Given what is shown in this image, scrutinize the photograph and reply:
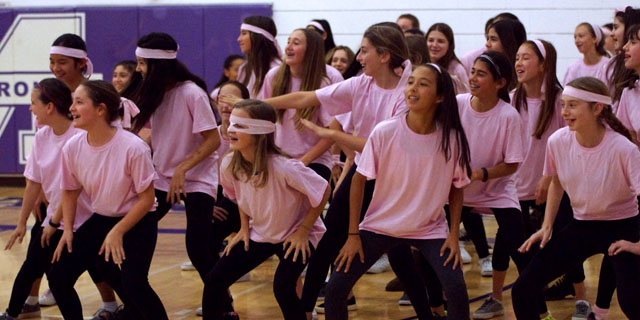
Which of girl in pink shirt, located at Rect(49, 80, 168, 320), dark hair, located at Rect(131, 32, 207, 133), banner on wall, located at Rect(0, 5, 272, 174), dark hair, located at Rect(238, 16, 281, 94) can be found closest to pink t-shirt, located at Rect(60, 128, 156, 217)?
girl in pink shirt, located at Rect(49, 80, 168, 320)

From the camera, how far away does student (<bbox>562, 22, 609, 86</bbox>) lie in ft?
28.6

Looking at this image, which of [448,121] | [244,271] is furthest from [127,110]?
[448,121]

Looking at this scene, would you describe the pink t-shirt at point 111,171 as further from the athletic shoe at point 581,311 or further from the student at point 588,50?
the student at point 588,50

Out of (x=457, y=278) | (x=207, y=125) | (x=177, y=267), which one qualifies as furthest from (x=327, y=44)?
(x=457, y=278)

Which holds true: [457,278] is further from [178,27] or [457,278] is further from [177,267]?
[178,27]

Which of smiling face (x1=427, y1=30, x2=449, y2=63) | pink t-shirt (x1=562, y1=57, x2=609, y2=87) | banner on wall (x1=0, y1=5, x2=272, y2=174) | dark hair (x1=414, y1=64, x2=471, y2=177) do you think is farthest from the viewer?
banner on wall (x1=0, y1=5, x2=272, y2=174)

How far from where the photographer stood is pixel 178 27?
39.9ft

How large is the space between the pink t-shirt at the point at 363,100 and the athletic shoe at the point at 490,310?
1322mm

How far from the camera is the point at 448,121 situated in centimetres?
476

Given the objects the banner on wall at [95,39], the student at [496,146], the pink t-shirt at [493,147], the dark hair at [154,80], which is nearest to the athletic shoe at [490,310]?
the student at [496,146]

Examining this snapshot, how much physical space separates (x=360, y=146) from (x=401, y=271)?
71 cm

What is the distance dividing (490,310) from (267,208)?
5.62 feet

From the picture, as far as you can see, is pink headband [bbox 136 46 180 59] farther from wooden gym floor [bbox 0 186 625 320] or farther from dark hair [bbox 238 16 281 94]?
wooden gym floor [bbox 0 186 625 320]

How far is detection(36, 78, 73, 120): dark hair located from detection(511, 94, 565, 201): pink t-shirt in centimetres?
276
